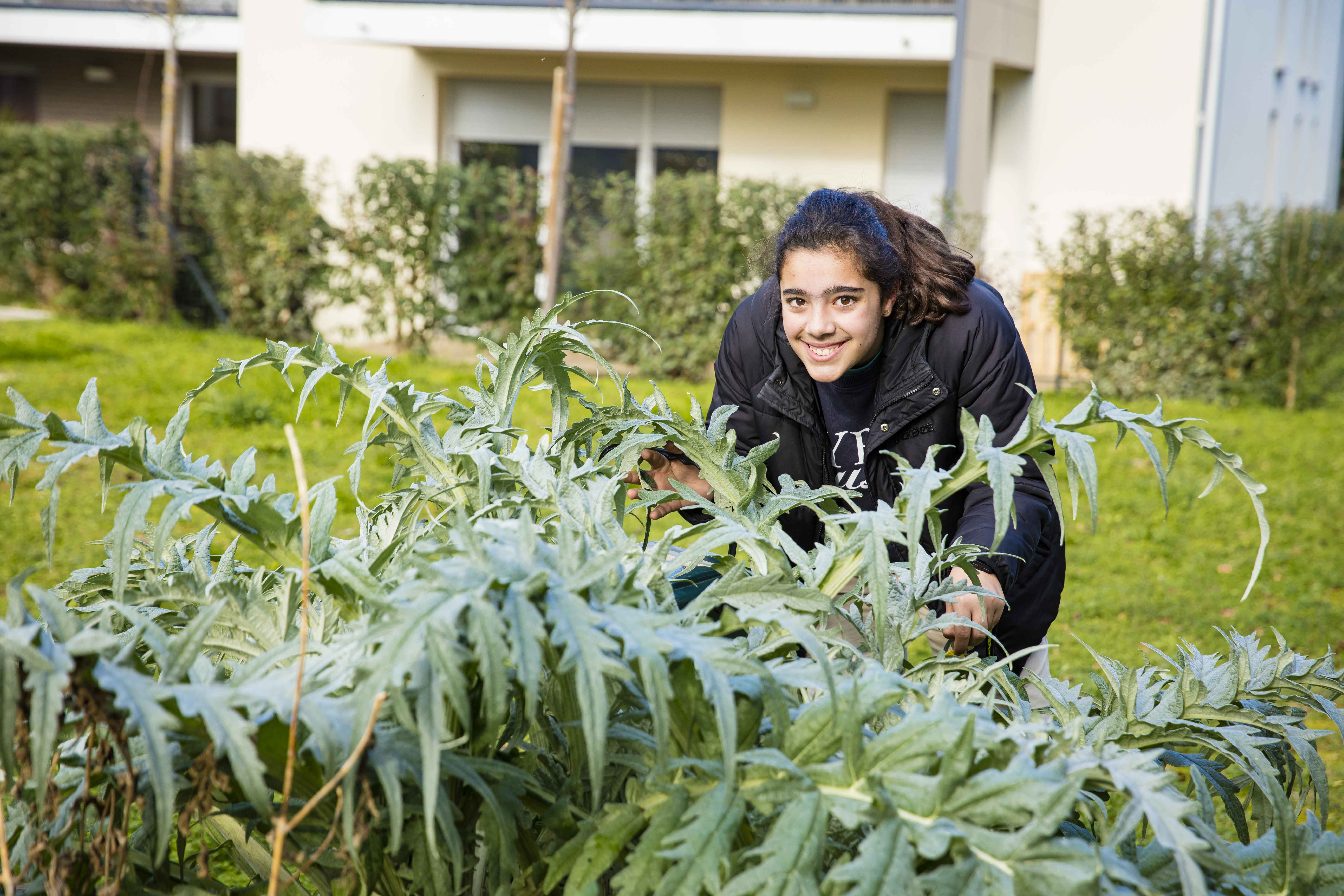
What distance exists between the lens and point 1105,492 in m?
7.50

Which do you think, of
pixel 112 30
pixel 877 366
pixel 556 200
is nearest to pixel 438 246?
pixel 556 200

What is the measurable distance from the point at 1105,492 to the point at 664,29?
23.4ft

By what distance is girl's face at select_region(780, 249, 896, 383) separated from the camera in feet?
9.02

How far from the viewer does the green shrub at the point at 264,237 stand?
11.0 metres

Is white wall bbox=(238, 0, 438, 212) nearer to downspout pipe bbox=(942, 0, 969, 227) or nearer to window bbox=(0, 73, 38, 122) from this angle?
downspout pipe bbox=(942, 0, 969, 227)

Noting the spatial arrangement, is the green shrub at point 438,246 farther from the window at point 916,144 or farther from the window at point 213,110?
the window at point 213,110

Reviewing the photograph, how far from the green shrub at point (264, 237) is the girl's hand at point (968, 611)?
1002cm

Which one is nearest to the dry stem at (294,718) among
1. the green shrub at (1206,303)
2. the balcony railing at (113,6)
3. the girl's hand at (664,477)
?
the girl's hand at (664,477)

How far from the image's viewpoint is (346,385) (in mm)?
1880

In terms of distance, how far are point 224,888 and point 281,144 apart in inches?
529

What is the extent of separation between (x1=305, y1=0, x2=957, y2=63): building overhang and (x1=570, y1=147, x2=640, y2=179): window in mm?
1401

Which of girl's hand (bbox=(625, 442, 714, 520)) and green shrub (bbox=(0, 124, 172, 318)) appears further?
green shrub (bbox=(0, 124, 172, 318))

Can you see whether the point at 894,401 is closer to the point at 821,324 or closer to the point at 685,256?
the point at 821,324

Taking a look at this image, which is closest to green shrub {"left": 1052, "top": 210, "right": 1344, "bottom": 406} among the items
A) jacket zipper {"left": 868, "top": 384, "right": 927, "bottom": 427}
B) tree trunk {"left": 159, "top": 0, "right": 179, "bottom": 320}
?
jacket zipper {"left": 868, "top": 384, "right": 927, "bottom": 427}
